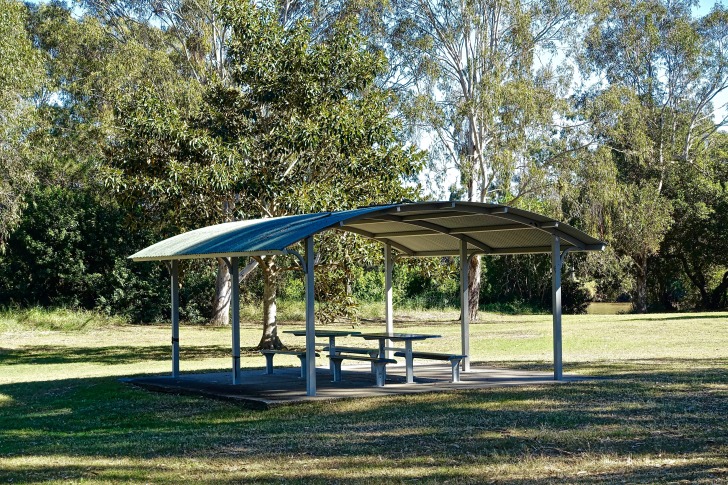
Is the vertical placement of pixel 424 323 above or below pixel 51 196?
below

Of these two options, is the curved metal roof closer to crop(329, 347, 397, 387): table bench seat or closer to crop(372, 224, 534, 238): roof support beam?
crop(372, 224, 534, 238): roof support beam

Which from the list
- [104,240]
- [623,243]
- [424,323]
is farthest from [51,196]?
[623,243]

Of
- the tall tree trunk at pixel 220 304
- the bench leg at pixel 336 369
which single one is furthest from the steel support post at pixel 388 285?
the tall tree trunk at pixel 220 304

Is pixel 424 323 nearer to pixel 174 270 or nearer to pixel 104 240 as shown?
pixel 104 240

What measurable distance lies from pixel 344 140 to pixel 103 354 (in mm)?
8404

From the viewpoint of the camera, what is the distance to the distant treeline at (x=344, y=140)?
20.7 meters

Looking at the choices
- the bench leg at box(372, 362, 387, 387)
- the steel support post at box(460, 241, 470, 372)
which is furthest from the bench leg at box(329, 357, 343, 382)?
the steel support post at box(460, 241, 470, 372)

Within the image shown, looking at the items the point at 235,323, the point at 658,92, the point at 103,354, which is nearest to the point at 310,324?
the point at 235,323

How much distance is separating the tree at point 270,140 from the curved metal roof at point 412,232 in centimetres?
328

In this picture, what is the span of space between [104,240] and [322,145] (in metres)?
14.9

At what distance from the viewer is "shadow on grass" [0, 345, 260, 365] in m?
21.9

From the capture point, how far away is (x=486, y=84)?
32312 millimetres

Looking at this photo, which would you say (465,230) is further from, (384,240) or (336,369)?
(336,369)

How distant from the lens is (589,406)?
11.8 meters
